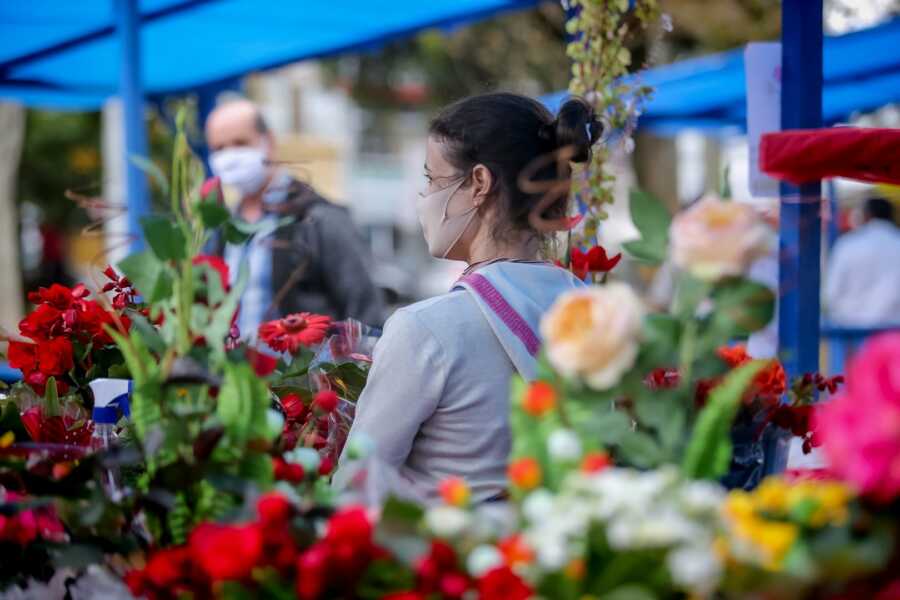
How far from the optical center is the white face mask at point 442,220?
6.43 ft

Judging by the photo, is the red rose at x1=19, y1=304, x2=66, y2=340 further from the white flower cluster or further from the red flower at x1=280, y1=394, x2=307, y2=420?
the white flower cluster

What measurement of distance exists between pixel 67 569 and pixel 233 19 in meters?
4.33

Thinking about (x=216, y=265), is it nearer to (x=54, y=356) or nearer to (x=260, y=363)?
(x=260, y=363)

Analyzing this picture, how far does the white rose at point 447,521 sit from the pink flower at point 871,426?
1.05 feet

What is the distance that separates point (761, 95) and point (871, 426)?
190 centimetres

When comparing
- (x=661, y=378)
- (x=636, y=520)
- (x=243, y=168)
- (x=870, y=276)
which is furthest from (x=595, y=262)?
(x=870, y=276)

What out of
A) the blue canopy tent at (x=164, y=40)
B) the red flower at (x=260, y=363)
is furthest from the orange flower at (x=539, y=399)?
the blue canopy tent at (x=164, y=40)

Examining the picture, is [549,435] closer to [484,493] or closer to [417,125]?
[484,493]

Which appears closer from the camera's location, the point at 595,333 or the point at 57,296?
the point at 595,333

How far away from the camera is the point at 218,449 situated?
4.24ft

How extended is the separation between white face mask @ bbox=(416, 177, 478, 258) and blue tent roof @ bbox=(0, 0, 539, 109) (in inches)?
110

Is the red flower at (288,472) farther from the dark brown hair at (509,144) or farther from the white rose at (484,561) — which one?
the dark brown hair at (509,144)

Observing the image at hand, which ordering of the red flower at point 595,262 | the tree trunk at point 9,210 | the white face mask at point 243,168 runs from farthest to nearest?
the tree trunk at point 9,210, the white face mask at point 243,168, the red flower at point 595,262

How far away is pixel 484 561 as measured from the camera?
102 centimetres
